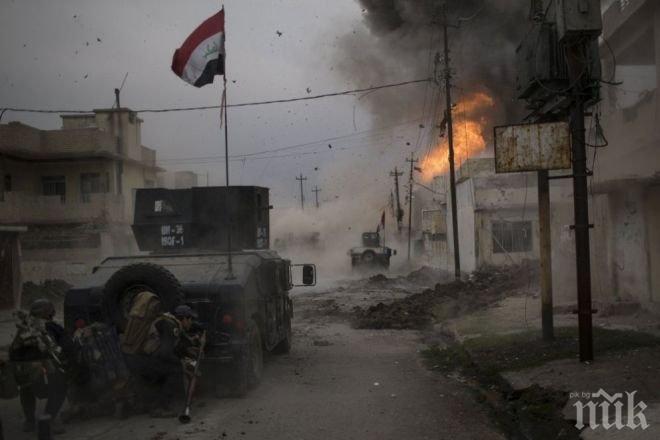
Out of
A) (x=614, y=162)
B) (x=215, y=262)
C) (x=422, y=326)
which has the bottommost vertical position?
(x=422, y=326)

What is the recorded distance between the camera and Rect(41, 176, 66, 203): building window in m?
28.7

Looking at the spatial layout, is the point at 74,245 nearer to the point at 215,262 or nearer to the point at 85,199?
the point at 85,199

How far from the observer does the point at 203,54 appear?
9.13 meters

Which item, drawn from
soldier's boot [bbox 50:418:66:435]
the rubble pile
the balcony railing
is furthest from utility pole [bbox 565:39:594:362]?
the balcony railing

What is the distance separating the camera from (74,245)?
27688 mm

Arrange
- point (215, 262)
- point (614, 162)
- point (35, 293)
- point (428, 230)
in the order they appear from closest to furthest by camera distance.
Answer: point (215, 262) < point (614, 162) < point (35, 293) < point (428, 230)

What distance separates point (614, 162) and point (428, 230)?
2499 centimetres

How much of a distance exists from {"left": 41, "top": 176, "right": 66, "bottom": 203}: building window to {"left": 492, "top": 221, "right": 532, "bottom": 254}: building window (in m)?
20.3

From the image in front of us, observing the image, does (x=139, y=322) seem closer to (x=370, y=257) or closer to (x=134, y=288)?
(x=134, y=288)

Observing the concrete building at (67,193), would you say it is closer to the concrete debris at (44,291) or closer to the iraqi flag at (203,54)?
the concrete debris at (44,291)

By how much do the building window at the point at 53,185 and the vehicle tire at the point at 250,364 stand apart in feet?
79.5

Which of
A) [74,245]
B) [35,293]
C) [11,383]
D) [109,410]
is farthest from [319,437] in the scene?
[74,245]

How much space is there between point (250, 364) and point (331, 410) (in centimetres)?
122

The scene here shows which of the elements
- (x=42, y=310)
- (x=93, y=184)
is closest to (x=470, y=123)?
(x=93, y=184)
